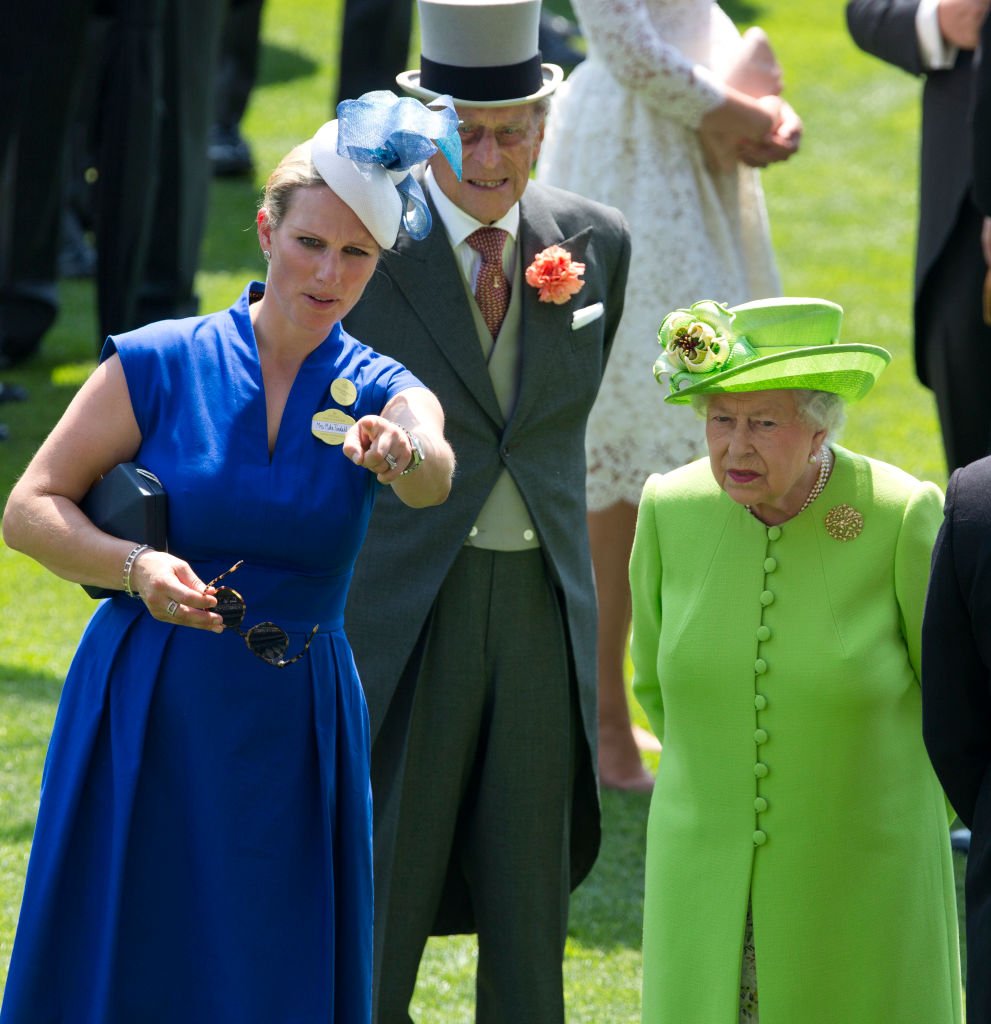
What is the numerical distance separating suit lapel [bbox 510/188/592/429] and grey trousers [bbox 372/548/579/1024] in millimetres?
358

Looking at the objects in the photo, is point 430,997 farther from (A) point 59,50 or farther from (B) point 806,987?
(A) point 59,50

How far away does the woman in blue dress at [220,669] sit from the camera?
3.34 meters

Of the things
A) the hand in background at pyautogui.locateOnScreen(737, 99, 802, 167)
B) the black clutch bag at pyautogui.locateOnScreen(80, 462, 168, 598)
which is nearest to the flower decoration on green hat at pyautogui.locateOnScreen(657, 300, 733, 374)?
the black clutch bag at pyautogui.locateOnScreen(80, 462, 168, 598)

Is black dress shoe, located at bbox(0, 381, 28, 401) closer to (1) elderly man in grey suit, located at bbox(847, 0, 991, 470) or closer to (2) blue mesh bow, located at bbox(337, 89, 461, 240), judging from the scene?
(1) elderly man in grey suit, located at bbox(847, 0, 991, 470)

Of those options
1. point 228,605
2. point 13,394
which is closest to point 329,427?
point 228,605

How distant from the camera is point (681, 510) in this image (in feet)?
12.4

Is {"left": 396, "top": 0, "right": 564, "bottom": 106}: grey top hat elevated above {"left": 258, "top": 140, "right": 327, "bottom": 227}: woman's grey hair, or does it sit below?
above

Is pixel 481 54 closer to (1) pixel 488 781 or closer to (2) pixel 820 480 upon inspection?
(2) pixel 820 480

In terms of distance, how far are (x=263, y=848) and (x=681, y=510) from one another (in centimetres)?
103

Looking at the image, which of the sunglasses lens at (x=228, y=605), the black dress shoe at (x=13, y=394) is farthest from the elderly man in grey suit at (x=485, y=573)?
the black dress shoe at (x=13, y=394)

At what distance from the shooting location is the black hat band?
4.13m

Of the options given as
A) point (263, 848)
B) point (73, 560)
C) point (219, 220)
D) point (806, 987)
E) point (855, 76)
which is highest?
point (855, 76)

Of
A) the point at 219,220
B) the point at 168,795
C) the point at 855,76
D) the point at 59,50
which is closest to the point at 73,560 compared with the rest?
the point at 168,795

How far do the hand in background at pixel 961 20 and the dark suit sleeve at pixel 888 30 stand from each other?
10 cm
